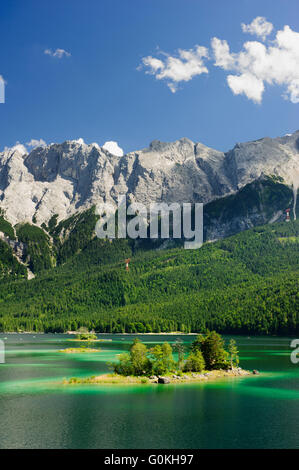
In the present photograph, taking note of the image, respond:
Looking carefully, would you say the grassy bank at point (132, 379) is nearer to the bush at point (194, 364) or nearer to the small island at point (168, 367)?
the small island at point (168, 367)

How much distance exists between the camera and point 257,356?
456 feet

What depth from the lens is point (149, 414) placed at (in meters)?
62.9

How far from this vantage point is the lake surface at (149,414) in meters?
51.4

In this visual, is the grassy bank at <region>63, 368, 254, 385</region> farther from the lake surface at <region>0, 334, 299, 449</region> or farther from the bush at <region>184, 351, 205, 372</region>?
the lake surface at <region>0, 334, 299, 449</region>

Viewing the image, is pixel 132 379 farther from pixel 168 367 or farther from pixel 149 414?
pixel 149 414

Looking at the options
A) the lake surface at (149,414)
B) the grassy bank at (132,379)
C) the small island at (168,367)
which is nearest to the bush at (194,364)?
the small island at (168,367)

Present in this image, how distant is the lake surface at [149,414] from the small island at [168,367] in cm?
450

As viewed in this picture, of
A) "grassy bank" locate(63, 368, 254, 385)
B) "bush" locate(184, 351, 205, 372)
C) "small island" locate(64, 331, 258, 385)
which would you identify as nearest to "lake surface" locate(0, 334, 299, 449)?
"grassy bank" locate(63, 368, 254, 385)

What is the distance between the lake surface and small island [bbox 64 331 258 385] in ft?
14.8

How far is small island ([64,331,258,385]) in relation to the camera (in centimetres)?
9050

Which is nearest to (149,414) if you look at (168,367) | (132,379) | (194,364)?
(132,379)

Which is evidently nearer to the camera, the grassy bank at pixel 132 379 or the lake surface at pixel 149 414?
the lake surface at pixel 149 414

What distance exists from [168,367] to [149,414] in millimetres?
34487
